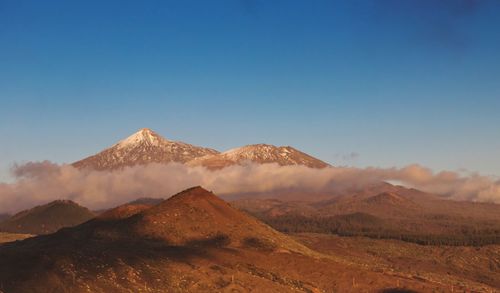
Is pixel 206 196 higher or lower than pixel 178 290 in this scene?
higher

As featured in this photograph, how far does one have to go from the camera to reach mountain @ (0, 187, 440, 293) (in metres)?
54.0

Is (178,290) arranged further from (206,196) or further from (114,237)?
(206,196)

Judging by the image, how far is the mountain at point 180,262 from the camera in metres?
54.0

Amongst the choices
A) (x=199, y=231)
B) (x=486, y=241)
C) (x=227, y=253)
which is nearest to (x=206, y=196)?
(x=199, y=231)

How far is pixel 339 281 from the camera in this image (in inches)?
2704

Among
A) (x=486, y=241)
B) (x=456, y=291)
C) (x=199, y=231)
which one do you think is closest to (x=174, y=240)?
(x=199, y=231)

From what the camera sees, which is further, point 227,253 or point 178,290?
point 227,253

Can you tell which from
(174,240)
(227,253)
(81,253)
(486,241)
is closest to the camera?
(81,253)

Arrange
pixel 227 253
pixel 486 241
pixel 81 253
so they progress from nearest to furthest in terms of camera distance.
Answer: pixel 81 253 → pixel 227 253 → pixel 486 241

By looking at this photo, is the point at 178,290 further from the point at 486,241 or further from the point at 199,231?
the point at 486,241

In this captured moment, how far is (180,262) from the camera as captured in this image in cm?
6550

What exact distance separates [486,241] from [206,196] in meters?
115

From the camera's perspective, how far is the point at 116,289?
5275 cm

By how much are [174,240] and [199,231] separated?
17.7ft
